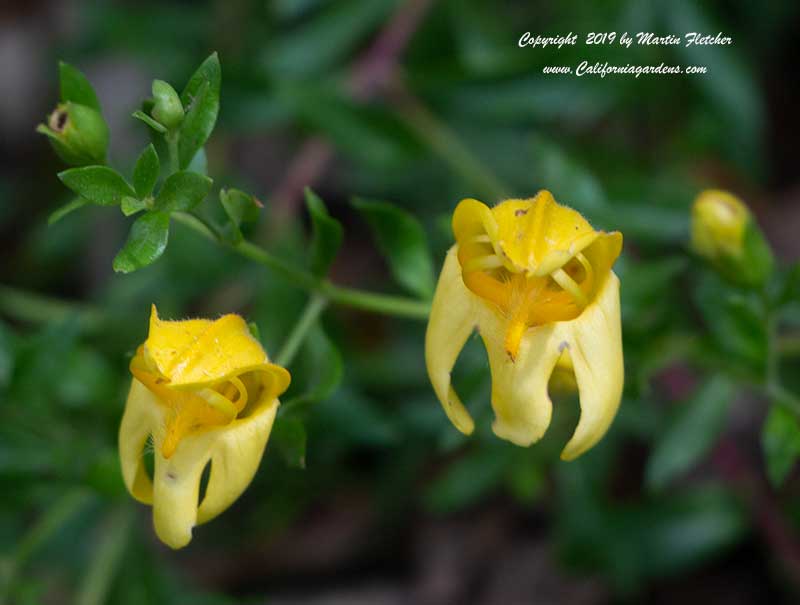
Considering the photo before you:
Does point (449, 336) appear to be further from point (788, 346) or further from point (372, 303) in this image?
point (788, 346)

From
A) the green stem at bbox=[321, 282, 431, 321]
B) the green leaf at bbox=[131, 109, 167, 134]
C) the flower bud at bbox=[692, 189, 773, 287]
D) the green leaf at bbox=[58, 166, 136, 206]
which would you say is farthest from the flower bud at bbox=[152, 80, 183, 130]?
the flower bud at bbox=[692, 189, 773, 287]

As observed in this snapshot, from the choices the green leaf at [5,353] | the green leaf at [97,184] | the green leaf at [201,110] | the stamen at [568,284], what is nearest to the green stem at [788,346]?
the stamen at [568,284]

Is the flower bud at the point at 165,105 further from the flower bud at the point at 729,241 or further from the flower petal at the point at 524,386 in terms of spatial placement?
the flower bud at the point at 729,241

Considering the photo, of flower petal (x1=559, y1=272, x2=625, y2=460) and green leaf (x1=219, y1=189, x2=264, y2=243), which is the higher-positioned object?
flower petal (x1=559, y1=272, x2=625, y2=460)

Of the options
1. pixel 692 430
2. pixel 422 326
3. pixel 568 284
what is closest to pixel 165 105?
pixel 568 284

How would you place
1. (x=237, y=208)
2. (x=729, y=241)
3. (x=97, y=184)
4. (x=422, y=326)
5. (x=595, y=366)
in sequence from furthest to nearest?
(x=422, y=326)
(x=729, y=241)
(x=237, y=208)
(x=97, y=184)
(x=595, y=366)

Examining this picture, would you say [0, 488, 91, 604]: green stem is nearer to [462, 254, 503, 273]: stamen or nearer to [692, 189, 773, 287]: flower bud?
[462, 254, 503, 273]: stamen

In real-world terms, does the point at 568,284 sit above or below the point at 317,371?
above

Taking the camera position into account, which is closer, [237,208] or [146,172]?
[146,172]
